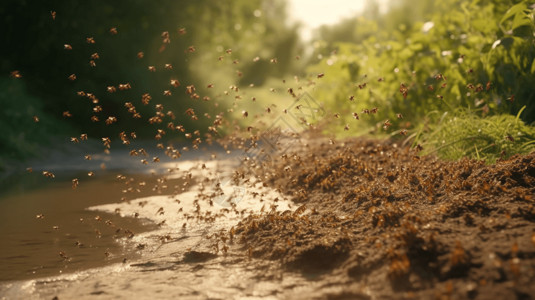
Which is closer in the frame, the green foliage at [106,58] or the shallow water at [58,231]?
the shallow water at [58,231]

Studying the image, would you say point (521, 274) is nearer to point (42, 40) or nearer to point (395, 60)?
point (395, 60)

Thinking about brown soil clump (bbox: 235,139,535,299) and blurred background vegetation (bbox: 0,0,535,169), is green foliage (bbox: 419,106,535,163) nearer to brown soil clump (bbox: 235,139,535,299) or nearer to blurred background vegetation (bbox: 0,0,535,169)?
blurred background vegetation (bbox: 0,0,535,169)

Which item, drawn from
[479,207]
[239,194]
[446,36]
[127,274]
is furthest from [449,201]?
[446,36]

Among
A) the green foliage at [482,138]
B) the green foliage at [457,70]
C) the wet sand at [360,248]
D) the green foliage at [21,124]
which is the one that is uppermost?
the green foliage at [21,124]

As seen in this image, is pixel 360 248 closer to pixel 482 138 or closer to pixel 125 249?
pixel 125 249

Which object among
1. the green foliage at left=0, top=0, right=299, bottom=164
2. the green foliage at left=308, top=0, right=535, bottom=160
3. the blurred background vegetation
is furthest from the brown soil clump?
the green foliage at left=0, top=0, right=299, bottom=164

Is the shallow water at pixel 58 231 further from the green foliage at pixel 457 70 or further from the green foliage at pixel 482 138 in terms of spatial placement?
the green foliage at pixel 482 138

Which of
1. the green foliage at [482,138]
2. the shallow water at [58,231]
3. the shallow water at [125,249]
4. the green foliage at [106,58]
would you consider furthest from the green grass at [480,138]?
the green foliage at [106,58]
